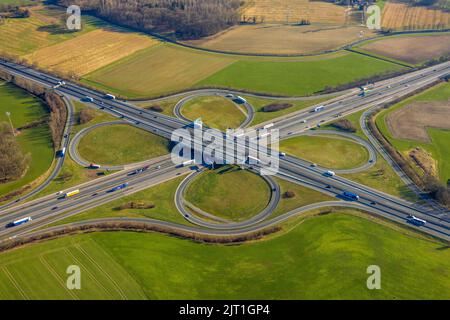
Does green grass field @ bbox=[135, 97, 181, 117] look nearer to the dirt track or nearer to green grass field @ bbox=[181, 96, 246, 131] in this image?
green grass field @ bbox=[181, 96, 246, 131]

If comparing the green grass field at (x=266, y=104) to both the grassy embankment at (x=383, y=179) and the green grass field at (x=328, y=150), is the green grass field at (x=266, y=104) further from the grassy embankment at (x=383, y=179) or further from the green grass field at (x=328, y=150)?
the grassy embankment at (x=383, y=179)

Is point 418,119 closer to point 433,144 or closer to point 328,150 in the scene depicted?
point 433,144

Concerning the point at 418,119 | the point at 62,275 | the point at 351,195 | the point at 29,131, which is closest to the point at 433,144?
the point at 418,119

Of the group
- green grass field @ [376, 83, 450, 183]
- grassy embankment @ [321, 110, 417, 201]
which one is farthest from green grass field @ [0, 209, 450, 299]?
green grass field @ [376, 83, 450, 183]

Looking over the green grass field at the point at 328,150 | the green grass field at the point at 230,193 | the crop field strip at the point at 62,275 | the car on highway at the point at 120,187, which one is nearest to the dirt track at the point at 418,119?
the green grass field at the point at 328,150

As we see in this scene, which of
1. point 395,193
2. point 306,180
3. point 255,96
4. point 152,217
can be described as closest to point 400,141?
point 395,193

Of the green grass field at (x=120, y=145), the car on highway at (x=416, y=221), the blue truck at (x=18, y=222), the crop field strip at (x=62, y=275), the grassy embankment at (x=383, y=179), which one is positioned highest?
the green grass field at (x=120, y=145)
